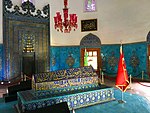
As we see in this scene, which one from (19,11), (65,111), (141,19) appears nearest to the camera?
A: (65,111)

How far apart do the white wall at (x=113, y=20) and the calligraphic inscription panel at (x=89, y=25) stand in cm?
24

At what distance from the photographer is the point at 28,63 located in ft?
33.2

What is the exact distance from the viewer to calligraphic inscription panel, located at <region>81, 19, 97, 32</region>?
10750mm

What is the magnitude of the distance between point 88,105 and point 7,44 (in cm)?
681

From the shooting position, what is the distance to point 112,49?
10.4 m

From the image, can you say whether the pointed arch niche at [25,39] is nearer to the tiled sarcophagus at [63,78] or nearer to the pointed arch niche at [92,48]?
the pointed arch niche at [92,48]

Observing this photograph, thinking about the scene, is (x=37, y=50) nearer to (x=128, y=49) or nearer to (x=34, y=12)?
(x=34, y=12)

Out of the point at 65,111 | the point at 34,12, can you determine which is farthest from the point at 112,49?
the point at 65,111

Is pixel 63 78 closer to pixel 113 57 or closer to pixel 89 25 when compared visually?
pixel 113 57

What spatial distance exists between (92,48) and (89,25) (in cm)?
168

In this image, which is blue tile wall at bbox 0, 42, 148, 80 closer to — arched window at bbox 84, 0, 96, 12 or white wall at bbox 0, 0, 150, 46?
white wall at bbox 0, 0, 150, 46

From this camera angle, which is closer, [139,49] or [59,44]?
[139,49]

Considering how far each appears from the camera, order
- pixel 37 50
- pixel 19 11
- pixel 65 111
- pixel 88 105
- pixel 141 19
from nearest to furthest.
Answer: pixel 65 111, pixel 88 105, pixel 141 19, pixel 19 11, pixel 37 50

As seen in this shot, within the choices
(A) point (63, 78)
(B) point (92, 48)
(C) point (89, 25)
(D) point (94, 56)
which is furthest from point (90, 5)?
(A) point (63, 78)
